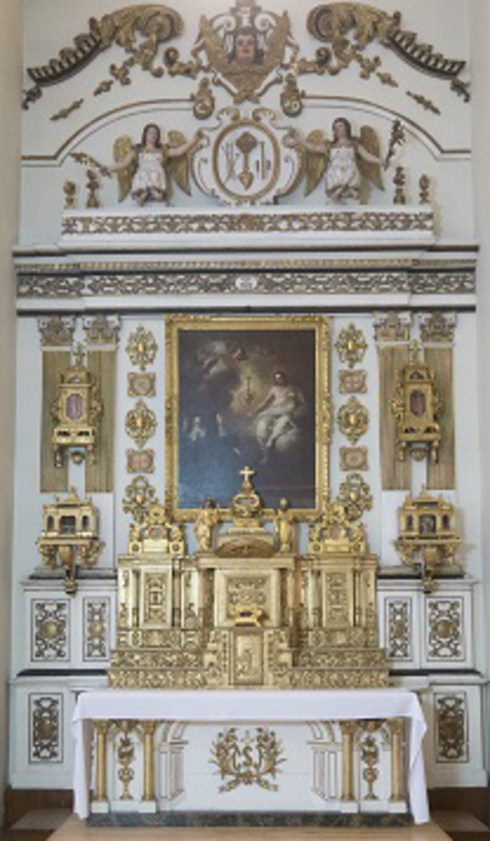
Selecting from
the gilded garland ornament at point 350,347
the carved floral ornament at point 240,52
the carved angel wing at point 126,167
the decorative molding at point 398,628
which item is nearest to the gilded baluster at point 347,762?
the decorative molding at point 398,628

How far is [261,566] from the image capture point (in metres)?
11.4

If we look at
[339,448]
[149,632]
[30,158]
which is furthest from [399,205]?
[149,632]

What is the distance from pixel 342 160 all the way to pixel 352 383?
Result: 191cm

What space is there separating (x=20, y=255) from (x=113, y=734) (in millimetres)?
4205

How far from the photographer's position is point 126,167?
475 inches

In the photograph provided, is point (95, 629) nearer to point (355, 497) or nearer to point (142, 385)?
point (142, 385)

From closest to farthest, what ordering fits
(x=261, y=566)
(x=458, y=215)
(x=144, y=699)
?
(x=144, y=699) → (x=261, y=566) → (x=458, y=215)

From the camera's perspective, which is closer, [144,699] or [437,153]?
[144,699]

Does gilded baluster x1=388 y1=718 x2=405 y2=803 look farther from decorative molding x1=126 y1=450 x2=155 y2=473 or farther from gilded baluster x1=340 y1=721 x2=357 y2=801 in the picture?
decorative molding x1=126 y1=450 x2=155 y2=473

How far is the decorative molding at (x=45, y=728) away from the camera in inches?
452

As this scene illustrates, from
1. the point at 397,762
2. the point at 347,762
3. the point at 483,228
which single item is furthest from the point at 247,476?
the point at 483,228

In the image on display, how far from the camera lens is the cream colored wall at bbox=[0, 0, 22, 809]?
37.4 ft

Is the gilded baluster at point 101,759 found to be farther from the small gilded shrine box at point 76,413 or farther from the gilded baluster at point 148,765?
the small gilded shrine box at point 76,413

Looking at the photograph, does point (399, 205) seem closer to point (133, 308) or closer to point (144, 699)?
point (133, 308)
